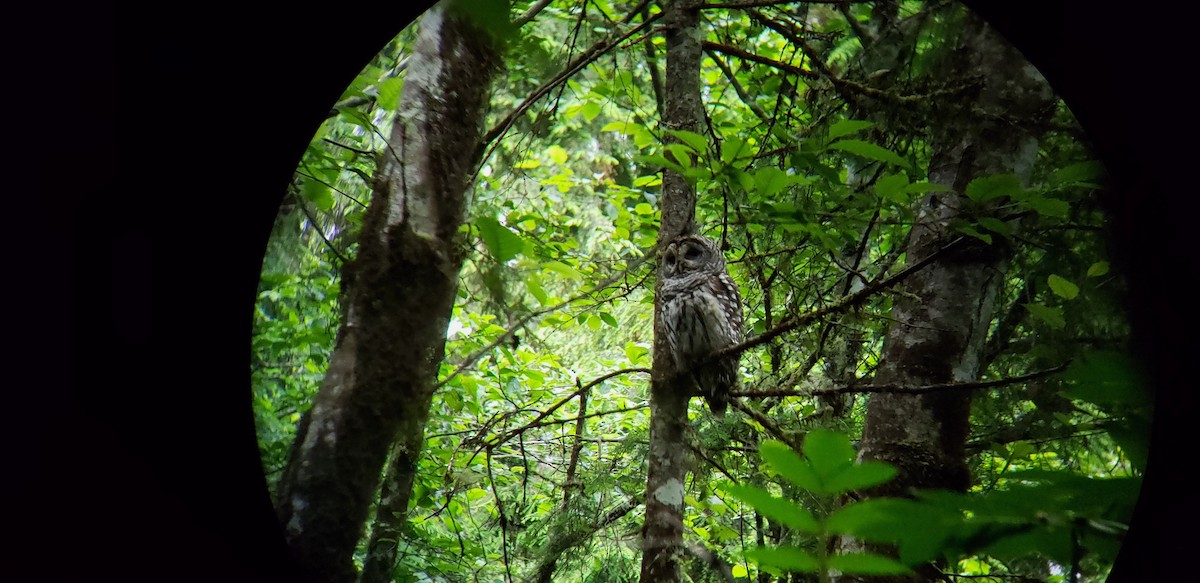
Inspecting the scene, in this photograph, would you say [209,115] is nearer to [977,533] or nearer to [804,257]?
[977,533]

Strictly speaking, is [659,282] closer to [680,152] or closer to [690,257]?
[690,257]

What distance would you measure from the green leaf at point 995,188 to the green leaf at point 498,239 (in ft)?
2.12

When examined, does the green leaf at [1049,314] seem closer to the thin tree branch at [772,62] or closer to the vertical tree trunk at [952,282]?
the vertical tree trunk at [952,282]

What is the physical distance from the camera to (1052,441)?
872 mm

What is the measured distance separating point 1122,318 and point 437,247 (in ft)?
3.04

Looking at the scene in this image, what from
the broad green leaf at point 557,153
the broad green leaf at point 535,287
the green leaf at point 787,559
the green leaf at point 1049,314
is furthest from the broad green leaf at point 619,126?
the green leaf at point 787,559

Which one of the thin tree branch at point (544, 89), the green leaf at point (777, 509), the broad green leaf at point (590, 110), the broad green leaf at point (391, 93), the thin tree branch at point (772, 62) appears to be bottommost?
the green leaf at point (777, 509)

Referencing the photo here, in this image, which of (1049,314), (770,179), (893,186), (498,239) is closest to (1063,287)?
(1049,314)

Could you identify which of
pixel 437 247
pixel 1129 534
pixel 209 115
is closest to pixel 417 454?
pixel 437 247

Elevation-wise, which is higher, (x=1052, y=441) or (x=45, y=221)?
(x=45, y=221)

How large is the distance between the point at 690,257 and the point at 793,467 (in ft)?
4.01

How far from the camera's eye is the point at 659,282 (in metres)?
1.50

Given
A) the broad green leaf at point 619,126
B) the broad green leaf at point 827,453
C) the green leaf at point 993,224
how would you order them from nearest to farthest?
the broad green leaf at point 827,453
the green leaf at point 993,224
the broad green leaf at point 619,126

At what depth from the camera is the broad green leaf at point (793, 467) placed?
0.39 meters
